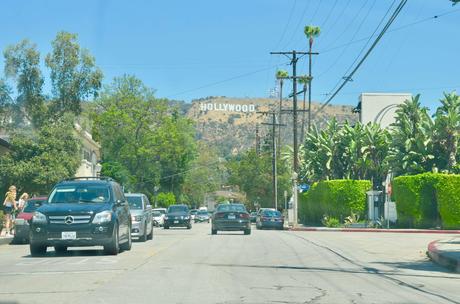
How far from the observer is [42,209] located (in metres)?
18.1

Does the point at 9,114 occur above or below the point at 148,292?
above

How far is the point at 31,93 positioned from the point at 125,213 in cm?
2855

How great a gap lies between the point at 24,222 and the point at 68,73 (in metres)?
23.9

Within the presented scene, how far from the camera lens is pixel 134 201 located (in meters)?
27.8

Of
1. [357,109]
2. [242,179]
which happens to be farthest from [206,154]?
[357,109]

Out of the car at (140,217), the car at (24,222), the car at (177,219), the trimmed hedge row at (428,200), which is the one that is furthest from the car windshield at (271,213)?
the car at (24,222)

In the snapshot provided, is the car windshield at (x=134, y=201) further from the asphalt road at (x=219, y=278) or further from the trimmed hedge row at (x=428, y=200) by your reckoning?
the trimmed hedge row at (x=428, y=200)

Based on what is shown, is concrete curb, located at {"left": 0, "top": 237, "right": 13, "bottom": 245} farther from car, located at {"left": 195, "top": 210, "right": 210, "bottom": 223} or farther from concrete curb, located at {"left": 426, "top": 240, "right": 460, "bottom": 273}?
car, located at {"left": 195, "top": 210, "right": 210, "bottom": 223}

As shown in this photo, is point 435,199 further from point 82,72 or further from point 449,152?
point 82,72

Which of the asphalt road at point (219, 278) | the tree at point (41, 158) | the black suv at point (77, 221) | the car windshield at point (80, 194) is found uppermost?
the tree at point (41, 158)

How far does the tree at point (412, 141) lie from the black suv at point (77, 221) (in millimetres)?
30319

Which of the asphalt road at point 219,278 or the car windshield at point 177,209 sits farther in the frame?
the car windshield at point 177,209

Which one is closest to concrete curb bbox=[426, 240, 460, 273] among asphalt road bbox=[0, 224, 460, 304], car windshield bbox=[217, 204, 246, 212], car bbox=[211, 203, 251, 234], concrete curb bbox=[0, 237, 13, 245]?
asphalt road bbox=[0, 224, 460, 304]

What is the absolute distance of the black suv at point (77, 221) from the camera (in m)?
17.8
